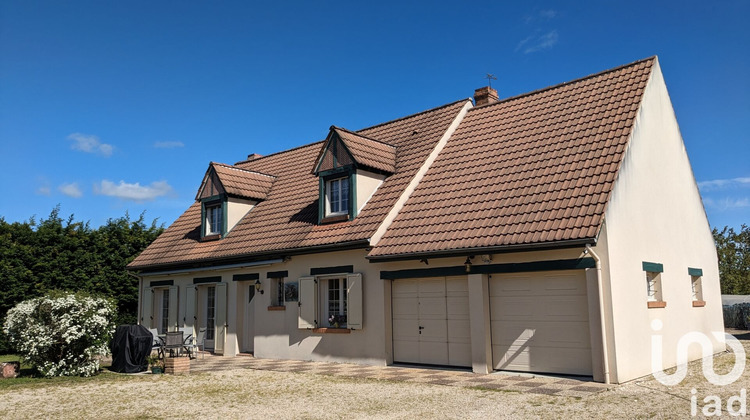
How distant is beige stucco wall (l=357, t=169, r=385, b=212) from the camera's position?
15945 mm

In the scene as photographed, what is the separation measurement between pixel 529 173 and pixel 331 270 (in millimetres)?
5645

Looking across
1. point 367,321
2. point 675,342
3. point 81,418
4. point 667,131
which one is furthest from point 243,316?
point 667,131

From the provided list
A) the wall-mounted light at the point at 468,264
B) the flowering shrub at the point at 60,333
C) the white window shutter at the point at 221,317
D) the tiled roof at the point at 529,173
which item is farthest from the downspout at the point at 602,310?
the white window shutter at the point at 221,317

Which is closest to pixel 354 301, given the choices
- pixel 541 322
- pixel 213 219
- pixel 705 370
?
pixel 541 322

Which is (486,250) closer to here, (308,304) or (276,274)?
(308,304)

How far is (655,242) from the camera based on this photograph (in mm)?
13422

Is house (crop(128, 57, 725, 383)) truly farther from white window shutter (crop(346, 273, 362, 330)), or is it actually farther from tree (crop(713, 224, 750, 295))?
tree (crop(713, 224, 750, 295))

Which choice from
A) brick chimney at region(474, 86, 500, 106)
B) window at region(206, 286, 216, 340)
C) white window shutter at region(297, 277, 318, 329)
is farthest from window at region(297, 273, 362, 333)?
brick chimney at region(474, 86, 500, 106)

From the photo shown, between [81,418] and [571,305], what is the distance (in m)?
8.86

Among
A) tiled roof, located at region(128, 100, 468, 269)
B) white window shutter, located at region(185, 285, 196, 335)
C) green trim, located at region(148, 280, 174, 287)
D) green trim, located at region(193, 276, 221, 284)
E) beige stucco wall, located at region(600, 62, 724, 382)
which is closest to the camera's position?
beige stucco wall, located at region(600, 62, 724, 382)

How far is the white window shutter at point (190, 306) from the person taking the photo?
18875mm

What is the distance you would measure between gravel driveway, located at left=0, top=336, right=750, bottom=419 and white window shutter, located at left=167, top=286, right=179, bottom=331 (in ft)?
22.7

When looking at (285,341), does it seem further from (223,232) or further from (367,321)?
(223,232)

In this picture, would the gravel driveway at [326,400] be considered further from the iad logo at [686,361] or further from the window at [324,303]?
the window at [324,303]
